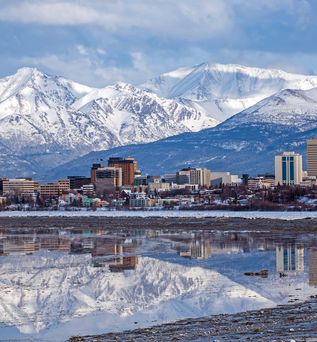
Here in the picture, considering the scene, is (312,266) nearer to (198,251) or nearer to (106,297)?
(106,297)

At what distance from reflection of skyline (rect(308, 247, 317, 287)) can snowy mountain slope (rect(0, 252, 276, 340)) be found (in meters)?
2.73

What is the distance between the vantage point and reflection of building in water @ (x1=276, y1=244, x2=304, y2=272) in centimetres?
3747

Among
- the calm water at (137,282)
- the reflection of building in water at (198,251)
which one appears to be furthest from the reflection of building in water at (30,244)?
the reflection of building in water at (198,251)

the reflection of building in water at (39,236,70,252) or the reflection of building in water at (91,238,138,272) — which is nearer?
the reflection of building in water at (91,238,138,272)

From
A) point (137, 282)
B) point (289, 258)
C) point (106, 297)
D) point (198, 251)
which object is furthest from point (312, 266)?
point (198, 251)

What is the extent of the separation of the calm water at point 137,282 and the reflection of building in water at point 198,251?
5cm

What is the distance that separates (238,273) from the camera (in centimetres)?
3591

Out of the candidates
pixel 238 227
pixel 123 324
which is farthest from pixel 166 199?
pixel 123 324

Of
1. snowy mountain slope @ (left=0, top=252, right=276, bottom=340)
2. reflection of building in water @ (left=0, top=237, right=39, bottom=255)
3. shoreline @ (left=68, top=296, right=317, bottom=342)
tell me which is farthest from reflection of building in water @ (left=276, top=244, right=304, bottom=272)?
reflection of building in water @ (left=0, top=237, right=39, bottom=255)

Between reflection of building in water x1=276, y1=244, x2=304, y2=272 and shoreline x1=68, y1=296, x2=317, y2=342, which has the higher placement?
reflection of building in water x1=276, y1=244, x2=304, y2=272

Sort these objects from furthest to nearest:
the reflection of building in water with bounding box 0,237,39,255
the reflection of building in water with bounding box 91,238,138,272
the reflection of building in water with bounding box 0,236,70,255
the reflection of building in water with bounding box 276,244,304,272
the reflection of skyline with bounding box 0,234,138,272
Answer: the reflection of building in water with bounding box 0,236,70,255
the reflection of building in water with bounding box 0,237,39,255
the reflection of skyline with bounding box 0,234,138,272
the reflection of building in water with bounding box 91,238,138,272
the reflection of building in water with bounding box 276,244,304,272

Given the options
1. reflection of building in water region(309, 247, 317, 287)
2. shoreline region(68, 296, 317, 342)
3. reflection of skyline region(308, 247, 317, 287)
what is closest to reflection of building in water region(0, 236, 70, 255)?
reflection of skyline region(308, 247, 317, 287)

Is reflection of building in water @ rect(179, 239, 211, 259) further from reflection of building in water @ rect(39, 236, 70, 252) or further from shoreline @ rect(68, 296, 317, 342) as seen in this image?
shoreline @ rect(68, 296, 317, 342)

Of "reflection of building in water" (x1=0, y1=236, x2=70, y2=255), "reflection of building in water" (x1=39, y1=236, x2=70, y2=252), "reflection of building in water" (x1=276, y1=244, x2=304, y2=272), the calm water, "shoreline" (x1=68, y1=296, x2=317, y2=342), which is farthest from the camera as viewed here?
"reflection of building in water" (x1=39, y1=236, x2=70, y2=252)
